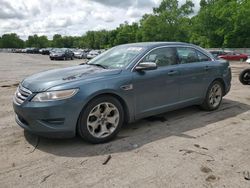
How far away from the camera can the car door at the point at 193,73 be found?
219 inches

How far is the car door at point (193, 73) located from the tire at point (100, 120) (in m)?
1.61

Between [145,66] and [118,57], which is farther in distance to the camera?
[118,57]

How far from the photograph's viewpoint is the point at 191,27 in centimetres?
6375

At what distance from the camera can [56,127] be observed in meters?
4.05

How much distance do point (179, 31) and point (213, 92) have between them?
223 ft

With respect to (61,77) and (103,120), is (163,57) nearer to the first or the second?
(103,120)

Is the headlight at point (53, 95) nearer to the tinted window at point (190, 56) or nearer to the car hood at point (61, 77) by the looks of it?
the car hood at point (61, 77)

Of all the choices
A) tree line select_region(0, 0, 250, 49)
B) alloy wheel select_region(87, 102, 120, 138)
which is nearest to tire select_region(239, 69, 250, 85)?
alloy wheel select_region(87, 102, 120, 138)

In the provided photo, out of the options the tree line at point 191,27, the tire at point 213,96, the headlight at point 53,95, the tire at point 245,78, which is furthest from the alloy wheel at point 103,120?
the tree line at point 191,27

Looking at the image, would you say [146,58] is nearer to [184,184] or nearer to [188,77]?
[188,77]

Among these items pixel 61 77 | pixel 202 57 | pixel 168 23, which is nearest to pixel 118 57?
pixel 61 77

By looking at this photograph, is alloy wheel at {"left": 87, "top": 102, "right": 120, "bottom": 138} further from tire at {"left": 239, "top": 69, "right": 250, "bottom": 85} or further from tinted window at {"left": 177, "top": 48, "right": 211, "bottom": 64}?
tire at {"left": 239, "top": 69, "right": 250, "bottom": 85}

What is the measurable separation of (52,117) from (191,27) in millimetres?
63477

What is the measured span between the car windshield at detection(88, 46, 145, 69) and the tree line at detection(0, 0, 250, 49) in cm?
4916
